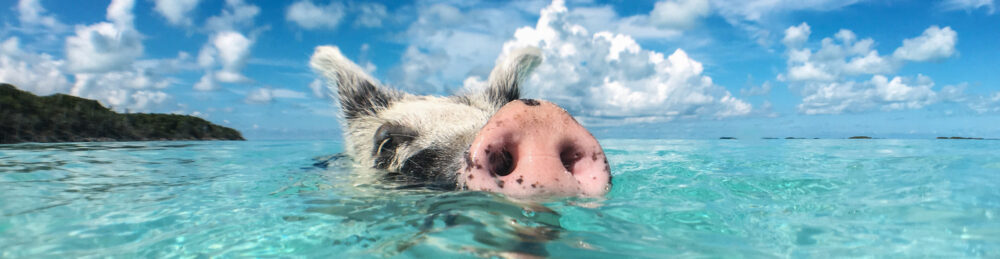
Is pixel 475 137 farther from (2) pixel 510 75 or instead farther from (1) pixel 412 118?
(2) pixel 510 75

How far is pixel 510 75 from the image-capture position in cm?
559

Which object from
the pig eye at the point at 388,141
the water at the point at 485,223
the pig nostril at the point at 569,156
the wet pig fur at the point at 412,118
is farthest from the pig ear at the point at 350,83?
the pig nostril at the point at 569,156

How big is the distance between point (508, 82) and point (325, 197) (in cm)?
269

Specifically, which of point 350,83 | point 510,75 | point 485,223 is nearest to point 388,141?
point 350,83

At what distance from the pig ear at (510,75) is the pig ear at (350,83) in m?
1.19

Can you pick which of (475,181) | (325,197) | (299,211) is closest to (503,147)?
(475,181)

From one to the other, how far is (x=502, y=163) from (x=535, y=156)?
0.24 meters

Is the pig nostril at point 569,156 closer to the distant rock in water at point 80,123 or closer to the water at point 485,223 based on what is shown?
the water at point 485,223

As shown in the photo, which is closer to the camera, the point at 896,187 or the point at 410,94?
the point at 896,187

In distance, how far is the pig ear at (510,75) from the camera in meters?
5.45

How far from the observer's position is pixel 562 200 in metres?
2.48

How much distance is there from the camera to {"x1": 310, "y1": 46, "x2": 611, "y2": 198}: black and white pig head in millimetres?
2504

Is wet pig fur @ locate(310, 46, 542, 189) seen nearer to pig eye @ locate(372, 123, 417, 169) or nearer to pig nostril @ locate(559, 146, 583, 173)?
pig eye @ locate(372, 123, 417, 169)

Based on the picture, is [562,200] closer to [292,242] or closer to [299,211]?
[292,242]
